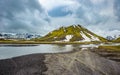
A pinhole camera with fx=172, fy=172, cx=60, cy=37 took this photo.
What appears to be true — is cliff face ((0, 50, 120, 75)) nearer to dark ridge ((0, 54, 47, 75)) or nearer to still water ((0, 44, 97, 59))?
dark ridge ((0, 54, 47, 75))

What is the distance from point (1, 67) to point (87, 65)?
48.9 ft

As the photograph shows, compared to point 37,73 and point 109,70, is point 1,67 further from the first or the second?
point 109,70

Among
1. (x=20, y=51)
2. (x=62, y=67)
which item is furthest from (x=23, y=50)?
(x=62, y=67)

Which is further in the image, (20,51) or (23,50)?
(23,50)

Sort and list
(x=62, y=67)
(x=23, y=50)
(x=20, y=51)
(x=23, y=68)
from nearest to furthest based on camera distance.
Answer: (x=23, y=68) < (x=62, y=67) < (x=20, y=51) < (x=23, y=50)

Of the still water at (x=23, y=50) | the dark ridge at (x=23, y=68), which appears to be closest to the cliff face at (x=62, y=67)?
the dark ridge at (x=23, y=68)

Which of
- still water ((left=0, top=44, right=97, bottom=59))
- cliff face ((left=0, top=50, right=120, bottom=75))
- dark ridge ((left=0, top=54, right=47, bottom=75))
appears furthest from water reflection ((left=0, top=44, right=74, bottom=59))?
cliff face ((left=0, top=50, right=120, bottom=75))

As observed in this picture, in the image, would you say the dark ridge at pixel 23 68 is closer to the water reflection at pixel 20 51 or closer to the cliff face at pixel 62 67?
the cliff face at pixel 62 67

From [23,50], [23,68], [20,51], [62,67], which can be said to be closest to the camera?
[23,68]

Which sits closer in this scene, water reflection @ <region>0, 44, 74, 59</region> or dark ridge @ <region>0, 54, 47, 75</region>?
dark ridge @ <region>0, 54, 47, 75</region>

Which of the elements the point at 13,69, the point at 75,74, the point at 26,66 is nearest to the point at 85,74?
the point at 75,74

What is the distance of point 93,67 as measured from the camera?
98.9ft

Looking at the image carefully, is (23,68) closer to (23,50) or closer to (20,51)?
(20,51)

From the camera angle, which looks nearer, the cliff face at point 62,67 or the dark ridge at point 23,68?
the dark ridge at point 23,68
